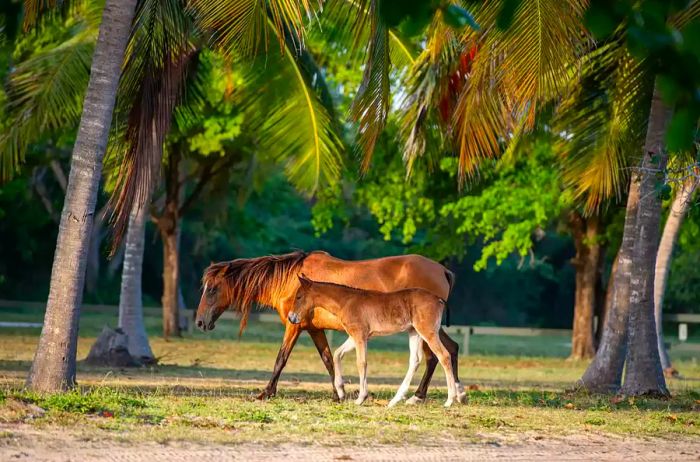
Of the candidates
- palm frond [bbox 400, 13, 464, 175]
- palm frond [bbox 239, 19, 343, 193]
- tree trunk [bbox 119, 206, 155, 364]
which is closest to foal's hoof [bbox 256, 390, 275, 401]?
palm frond [bbox 400, 13, 464, 175]

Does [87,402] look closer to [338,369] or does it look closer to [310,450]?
[310,450]

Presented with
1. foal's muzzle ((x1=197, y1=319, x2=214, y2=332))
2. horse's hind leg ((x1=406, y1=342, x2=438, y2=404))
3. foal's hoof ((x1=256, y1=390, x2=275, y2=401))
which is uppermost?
foal's muzzle ((x1=197, y1=319, x2=214, y2=332))

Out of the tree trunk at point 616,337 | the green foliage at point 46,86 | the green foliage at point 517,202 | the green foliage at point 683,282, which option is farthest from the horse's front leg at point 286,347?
the green foliage at point 683,282

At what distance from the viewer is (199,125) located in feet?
91.7

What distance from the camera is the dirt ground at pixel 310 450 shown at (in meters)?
7.94

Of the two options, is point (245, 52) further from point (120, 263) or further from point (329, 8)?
point (120, 263)

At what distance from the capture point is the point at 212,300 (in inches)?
520

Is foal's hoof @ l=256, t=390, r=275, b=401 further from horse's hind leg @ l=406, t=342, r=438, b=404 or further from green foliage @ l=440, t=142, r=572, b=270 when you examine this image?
green foliage @ l=440, t=142, r=572, b=270

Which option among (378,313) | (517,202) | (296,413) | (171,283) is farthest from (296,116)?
(171,283)

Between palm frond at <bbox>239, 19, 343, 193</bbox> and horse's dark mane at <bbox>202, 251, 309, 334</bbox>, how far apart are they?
14.1ft

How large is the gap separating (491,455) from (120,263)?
47243 millimetres

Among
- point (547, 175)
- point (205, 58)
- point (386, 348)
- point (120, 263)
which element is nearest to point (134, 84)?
point (205, 58)

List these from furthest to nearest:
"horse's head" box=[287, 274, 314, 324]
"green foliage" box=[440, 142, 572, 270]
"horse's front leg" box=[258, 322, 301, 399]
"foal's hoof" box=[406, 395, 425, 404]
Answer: "green foliage" box=[440, 142, 572, 270], "horse's front leg" box=[258, 322, 301, 399], "foal's hoof" box=[406, 395, 425, 404], "horse's head" box=[287, 274, 314, 324]

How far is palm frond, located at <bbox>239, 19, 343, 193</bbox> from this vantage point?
17.5 m
